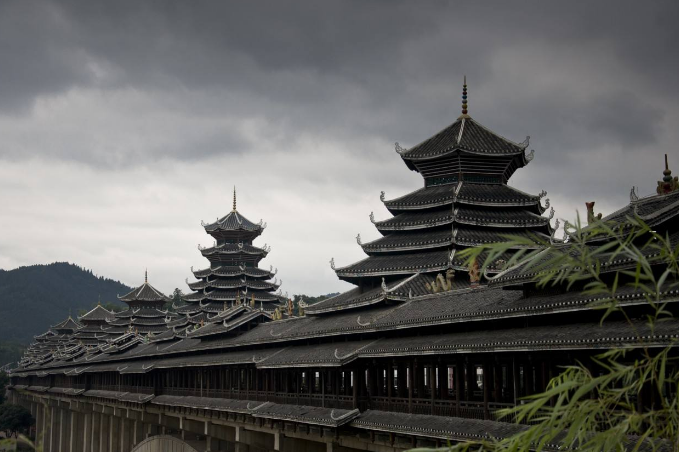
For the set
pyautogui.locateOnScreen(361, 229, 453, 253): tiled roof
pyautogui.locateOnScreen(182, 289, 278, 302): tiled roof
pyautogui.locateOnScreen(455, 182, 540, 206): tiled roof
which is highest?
pyautogui.locateOnScreen(455, 182, 540, 206): tiled roof

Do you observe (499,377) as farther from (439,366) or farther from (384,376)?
(384,376)

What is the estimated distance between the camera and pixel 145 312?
343ft

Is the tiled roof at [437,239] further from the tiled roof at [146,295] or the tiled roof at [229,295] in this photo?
the tiled roof at [146,295]

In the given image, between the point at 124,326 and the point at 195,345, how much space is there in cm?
5723

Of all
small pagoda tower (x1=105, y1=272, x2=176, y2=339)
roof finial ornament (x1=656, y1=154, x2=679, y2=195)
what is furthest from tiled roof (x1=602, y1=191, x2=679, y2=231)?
small pagoda tower (x1=105, y1=272, x2=176, y2=339)

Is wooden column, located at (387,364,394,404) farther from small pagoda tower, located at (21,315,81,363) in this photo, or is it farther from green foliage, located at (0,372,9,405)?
small pagoda tower, located at (21,315,81,363)

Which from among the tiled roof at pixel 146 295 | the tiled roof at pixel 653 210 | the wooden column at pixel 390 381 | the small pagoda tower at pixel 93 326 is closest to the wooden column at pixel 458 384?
the wooden column at pixel 390 381

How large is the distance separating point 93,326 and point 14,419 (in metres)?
24.0

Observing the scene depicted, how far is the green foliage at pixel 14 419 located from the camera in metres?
97.9

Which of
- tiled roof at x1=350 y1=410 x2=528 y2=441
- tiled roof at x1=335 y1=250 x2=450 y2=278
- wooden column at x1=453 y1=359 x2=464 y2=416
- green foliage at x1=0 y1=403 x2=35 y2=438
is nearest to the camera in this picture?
tiled roof at x1=350 y1=410 x2=528 y2=441

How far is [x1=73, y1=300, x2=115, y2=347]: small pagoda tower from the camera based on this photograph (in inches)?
4573

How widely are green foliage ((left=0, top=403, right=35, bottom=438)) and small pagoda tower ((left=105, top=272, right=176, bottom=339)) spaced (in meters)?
16.5

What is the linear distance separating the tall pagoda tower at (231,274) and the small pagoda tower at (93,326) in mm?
33846

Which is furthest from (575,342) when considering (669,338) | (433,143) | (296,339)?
(433,143)
